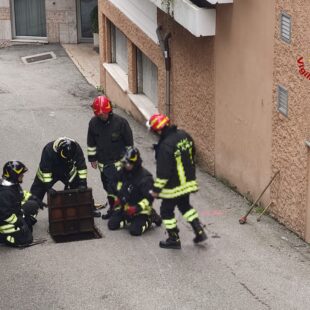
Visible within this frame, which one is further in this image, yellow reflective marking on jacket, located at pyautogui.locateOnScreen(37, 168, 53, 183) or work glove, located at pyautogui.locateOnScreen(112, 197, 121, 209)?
yellow reflective marking on jacket, located at pyautogui.locateOnScreen(37, 168, 53, 183)

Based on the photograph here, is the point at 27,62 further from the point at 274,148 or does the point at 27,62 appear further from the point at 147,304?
the point at 147,304

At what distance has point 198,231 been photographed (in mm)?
11086

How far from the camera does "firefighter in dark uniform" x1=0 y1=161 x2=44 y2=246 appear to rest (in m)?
11.0

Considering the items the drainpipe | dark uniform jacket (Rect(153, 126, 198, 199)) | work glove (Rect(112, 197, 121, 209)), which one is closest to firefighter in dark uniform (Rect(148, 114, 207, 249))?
dark uniform jacket (Rect(153, 126, 198, 199))

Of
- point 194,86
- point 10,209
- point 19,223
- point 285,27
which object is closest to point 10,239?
point 19,223

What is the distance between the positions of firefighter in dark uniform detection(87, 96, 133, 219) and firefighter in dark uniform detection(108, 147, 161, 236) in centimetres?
48

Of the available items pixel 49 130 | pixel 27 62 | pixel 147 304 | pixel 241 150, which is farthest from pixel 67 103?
pixel 147 304

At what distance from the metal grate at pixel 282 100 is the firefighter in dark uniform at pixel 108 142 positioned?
2.14 meters

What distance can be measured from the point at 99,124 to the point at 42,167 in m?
1.00

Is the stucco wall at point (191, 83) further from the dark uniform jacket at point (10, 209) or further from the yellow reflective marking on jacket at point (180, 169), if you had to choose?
the dark uniform jacket at point (10, 209)

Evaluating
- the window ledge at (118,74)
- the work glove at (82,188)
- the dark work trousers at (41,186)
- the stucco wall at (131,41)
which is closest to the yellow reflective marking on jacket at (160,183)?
the work glove at (82,188)

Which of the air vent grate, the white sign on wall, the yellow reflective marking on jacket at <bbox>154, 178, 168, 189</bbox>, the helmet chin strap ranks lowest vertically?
the helmet chin strap

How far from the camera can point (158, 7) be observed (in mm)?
15453

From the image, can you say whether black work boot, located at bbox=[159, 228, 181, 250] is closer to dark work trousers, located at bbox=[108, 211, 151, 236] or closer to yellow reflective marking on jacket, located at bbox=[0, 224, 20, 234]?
dark work trousers, located at bbox=[108, 211, 151, 236]
